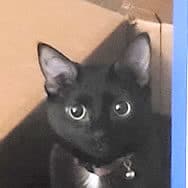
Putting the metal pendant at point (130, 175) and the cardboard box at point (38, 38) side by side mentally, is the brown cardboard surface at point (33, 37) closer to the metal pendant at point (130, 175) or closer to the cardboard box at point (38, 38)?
the cardboard box at point (38, 38)

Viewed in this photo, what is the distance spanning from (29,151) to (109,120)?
22cm

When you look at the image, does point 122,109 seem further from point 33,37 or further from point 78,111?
point 33,37

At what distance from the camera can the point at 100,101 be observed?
0.97 metres

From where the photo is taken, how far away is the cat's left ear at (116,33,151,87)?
0.97 meters

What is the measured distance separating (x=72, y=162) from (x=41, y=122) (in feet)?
0.34

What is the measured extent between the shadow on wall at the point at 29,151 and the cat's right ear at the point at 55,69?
3.9 inches

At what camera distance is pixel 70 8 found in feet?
3.65

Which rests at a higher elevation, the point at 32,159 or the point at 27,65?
the point at 27,65

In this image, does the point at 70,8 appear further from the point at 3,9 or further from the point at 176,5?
the point at 176,5

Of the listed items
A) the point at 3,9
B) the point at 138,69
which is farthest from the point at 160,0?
the point at 3,9

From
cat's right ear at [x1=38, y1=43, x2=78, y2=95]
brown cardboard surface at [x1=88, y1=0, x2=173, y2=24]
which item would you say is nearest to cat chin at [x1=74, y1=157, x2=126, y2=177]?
cat's right ear at [x1=38, y1=43, x2=78, y2=95]

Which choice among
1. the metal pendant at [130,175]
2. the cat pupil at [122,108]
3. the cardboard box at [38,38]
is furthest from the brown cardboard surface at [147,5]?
the metal pendant at [130,175]

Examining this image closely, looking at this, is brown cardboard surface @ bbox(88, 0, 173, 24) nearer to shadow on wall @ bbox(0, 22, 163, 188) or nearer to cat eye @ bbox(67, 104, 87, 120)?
shadow on wall @ bbox(0, 22, 163, 188)

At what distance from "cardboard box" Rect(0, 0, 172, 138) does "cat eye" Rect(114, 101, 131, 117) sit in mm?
107
